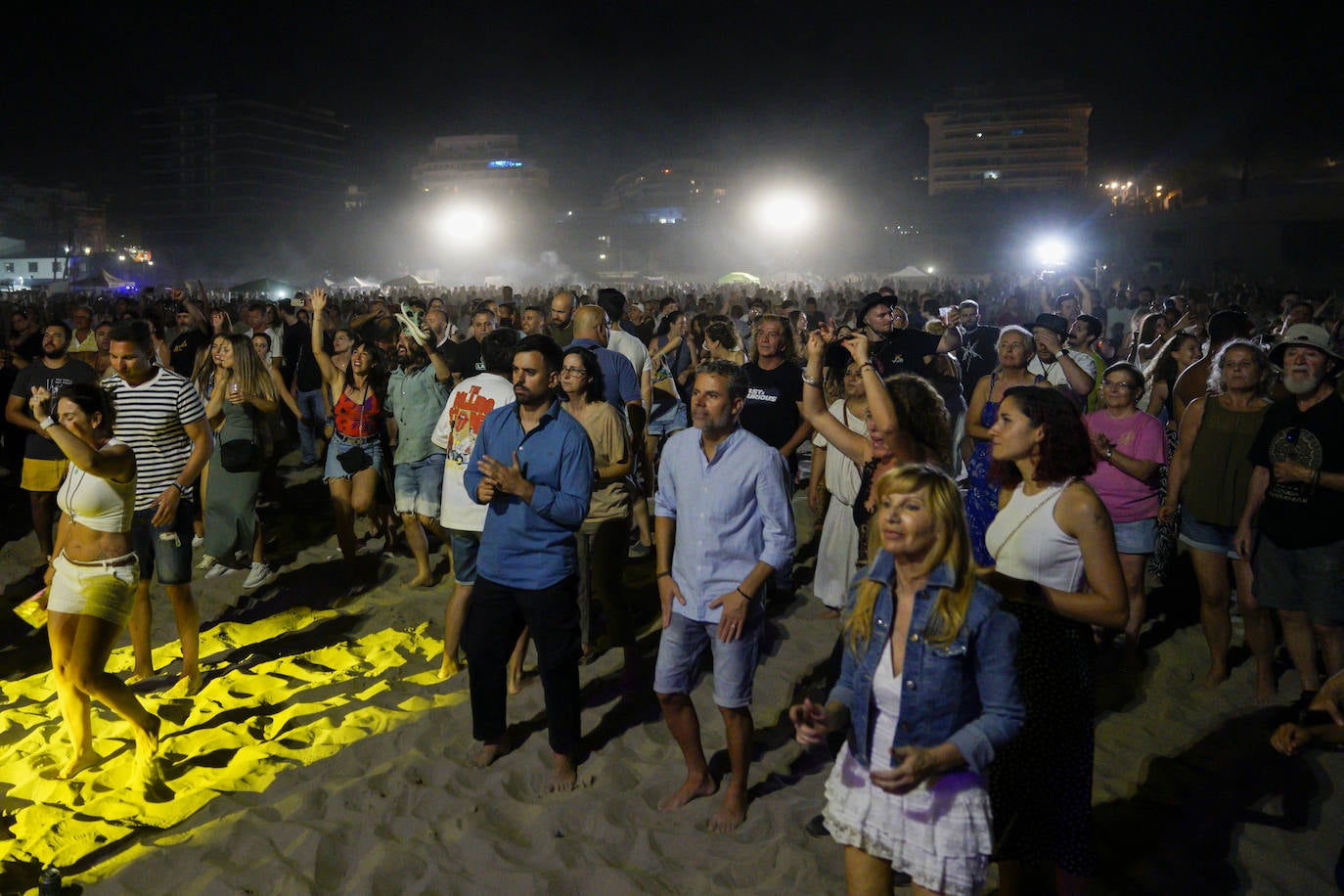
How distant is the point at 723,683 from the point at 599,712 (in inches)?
59.8

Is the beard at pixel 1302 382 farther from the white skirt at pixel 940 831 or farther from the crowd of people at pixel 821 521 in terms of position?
the white skirt at pixel 940 831

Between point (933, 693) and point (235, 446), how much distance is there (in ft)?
19.7

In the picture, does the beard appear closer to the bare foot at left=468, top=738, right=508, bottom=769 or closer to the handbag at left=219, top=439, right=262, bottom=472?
the bare foot at left=468, top=738, right=508, bottom=769

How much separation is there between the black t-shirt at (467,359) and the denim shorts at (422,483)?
4.66ft

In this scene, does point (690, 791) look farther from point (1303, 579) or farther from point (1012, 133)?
point (1012, 133)

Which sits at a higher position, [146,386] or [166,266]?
[166,266]

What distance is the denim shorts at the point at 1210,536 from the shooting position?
522cm

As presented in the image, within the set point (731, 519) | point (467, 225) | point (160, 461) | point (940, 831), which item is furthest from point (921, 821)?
point (467, 225)

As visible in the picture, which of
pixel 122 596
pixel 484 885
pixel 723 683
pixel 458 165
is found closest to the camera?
pixel 484 885

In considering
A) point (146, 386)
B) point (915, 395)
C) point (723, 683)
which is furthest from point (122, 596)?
point (915, 395)

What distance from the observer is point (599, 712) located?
16.5 feet

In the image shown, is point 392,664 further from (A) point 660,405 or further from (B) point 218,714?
(A) point 660,405

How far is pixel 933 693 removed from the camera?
2307 mm

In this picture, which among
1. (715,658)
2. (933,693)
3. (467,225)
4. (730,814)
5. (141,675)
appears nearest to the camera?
(933,693)
